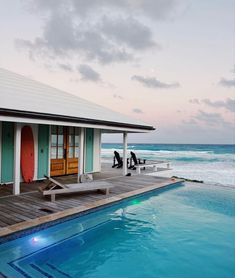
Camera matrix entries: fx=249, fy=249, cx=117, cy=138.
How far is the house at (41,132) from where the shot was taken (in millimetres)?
6469

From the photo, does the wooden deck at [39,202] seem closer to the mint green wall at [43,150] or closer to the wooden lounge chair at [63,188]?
the wooden lounge chair at [63,188]

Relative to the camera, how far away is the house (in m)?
6.47

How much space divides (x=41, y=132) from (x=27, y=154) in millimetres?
1062

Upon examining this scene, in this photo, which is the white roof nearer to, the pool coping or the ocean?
the pool coping

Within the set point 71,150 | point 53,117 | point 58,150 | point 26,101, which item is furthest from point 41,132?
point 53,117

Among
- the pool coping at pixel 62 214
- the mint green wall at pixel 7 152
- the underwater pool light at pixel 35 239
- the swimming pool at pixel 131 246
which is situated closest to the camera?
the swimming pool at pixel 131 246

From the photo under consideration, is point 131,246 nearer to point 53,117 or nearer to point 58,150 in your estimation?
point 53,117

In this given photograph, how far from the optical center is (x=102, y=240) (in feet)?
16.2

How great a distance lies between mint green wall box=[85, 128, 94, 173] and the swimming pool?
16.2 ft

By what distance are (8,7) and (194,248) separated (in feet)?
40.3

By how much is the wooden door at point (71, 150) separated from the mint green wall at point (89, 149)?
648 mm

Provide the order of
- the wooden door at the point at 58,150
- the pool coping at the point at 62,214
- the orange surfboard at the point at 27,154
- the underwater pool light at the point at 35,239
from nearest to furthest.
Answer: the pool coping at the point at 62,214 < the underwater pool light at the point at 35,239 < the orange surfboard at the point at 27,154 < the wooden door at the point at 58,150

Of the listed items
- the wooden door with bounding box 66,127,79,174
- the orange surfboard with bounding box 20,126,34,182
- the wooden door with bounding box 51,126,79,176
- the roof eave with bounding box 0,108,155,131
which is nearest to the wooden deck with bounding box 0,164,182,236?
the orange surfboard with bounding box 20,126,34,182

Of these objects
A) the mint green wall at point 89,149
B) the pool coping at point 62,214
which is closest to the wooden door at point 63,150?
the mint green wall at point 89,149
